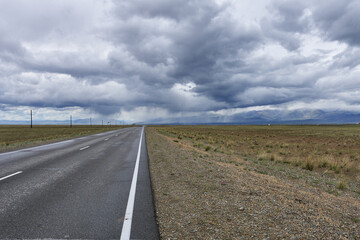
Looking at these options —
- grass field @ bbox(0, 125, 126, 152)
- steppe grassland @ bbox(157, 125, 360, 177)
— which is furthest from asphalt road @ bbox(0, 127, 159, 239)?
grass field @ bbox(0, 125, 126, 152)

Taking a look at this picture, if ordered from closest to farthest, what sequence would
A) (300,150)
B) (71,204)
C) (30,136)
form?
(71,204) → (300,150) → (30,136)

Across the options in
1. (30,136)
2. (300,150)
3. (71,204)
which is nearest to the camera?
(71,204)

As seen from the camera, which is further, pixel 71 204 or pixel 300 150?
pixel 300 150

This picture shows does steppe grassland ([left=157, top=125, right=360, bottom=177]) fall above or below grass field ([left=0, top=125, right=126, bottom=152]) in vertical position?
below

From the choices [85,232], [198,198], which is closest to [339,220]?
[198,198]

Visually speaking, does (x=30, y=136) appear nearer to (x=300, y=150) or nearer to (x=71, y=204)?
(x=71, y=204)

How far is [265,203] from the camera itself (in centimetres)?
479

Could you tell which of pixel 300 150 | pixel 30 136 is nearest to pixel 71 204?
pixel 300 150

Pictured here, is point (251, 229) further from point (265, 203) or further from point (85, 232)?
point (85, 232)

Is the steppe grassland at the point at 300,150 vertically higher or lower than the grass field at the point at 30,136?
lower

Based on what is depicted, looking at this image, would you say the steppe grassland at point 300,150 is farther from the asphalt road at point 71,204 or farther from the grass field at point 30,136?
the grass field at point 30,136

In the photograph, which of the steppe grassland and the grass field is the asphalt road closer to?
the steppe grassland

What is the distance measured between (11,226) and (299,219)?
16.8 ft

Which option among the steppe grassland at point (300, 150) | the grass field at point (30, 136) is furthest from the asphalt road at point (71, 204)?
the grass field at point (30, 136)
